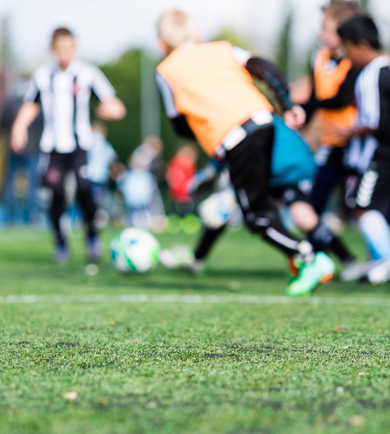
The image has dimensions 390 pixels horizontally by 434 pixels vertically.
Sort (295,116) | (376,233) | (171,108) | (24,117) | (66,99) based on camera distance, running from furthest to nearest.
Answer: (66,99), (24,117), (376,233), (171,108), (295,116)

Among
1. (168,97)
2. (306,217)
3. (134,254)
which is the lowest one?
(134,254)

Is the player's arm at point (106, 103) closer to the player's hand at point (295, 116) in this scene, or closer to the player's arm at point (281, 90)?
the player's arm at point (281, 90)

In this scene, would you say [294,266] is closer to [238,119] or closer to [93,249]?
[238,119]

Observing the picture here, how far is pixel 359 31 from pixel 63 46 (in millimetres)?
3097

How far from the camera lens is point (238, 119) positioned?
4387 millimetres

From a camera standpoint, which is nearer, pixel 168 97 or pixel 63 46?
pixel 168 97

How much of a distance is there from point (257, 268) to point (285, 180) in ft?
6.46

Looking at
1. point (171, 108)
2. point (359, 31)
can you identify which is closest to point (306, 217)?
point (171, 108)

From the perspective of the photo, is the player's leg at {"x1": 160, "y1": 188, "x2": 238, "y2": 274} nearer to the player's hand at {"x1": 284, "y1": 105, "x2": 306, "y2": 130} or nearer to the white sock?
the white sock

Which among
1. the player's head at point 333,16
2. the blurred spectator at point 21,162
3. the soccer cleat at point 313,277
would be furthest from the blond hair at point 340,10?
the blurred spectator at point 21,162

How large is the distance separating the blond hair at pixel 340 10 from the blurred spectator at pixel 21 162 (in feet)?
22.7

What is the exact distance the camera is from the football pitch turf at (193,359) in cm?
179

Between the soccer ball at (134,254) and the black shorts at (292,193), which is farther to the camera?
the soccer ball at (134,254)

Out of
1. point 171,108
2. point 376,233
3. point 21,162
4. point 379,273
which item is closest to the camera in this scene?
point 171,108
